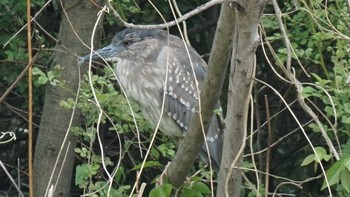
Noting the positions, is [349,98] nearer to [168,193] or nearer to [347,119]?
[347,119]

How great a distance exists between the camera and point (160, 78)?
3.57 m

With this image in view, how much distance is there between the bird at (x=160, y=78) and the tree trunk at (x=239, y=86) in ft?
4.25

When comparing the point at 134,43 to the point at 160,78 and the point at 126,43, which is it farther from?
the point at 160,78

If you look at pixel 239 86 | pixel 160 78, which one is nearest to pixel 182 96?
pixel 160 78

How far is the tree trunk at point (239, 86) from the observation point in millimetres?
1915

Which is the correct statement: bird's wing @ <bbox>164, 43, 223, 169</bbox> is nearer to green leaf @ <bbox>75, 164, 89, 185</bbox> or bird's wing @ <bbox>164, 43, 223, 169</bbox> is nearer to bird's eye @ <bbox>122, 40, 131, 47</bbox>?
bird's eye @ <bbox>122, 40, 131, 47</bbox>

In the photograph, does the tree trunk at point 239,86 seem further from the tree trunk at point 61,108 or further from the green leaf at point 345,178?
the tree trunk at point 61,108

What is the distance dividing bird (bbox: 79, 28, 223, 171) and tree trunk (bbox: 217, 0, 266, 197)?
1297 mm

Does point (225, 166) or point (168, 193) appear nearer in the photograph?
point (225, 166)

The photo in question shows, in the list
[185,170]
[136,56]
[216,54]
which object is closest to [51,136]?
[136,56]

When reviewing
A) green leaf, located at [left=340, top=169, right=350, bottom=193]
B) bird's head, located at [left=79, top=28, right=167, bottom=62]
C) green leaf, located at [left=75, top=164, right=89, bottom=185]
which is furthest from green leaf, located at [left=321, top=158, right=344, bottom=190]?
bird's head, located at [left=79, top=28, right=167, bottom=62]

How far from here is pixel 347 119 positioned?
9.52 feet

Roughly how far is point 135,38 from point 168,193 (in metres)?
1.21

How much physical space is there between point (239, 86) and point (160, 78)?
157cm
